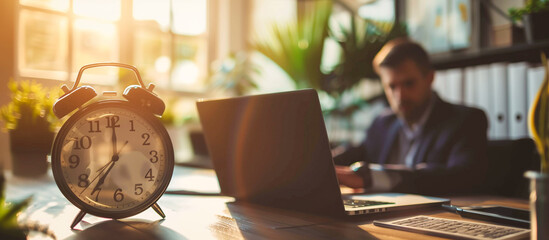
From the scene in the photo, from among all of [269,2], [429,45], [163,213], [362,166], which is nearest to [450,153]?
[362,166]

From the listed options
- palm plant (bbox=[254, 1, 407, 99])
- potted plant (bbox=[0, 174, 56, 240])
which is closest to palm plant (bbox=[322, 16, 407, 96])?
palm plant (bbox=[254, 1, 407, 99])

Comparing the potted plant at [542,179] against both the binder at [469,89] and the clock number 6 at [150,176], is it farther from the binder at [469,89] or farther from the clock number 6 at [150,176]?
the binder at [469,89]

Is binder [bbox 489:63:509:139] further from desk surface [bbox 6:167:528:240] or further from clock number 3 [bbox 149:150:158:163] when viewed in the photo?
clock number 3 [bbox 149:150:158:163]

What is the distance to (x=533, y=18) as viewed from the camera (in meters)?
1.95

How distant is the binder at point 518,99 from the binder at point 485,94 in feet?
0.33

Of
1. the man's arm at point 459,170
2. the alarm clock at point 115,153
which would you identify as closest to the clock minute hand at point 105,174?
the alarm clock at point 115,153

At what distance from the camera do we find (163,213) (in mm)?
808

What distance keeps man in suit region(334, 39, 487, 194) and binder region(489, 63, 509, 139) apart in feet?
1.02

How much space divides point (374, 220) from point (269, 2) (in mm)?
3994

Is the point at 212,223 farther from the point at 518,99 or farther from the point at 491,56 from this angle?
the point at 491,56

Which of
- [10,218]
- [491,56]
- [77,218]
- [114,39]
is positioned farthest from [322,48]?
[10,218]

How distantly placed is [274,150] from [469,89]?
5.64 feet

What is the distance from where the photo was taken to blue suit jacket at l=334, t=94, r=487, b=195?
4.46 feet

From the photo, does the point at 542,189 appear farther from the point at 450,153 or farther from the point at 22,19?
Result: the point at 22,19
